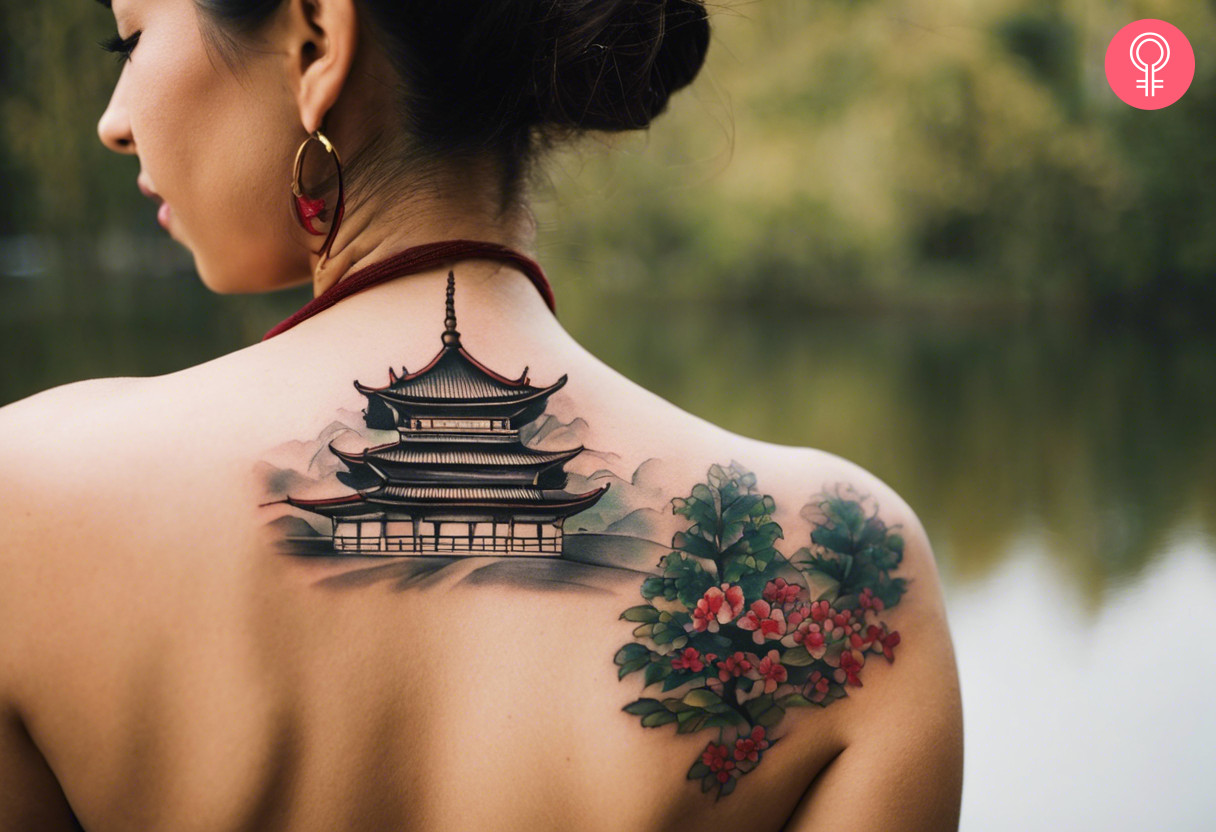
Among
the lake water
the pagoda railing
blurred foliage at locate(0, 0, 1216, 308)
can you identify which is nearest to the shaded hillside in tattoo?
the pagoda railing

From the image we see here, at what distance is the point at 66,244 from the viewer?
2.73m

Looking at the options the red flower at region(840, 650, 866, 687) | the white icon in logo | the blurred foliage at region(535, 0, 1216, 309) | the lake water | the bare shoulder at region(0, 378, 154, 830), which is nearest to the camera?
the bare shoulder at region(0, 378, 154, 830)

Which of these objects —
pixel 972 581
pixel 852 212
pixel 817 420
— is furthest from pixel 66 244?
pixel 852 212

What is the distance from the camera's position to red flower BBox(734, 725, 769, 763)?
22.6 inches

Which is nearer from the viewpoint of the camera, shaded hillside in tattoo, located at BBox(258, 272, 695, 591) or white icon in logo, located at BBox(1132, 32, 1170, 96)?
shaded hillside in tattoo, located at BBox(258, 272, 695, 591)

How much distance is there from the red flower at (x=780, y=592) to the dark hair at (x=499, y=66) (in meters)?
0.29

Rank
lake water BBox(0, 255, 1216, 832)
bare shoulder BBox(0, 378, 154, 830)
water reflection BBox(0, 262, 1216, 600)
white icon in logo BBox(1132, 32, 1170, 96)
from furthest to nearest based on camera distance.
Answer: white icon in logo BBox(1132, 32, 1170, 96) < water reflection BBox(0, 262, 1216, 600) < lake water BBox(0, 255, 1216, 832) < bare shoulder BBox(0, 378, 154, 830)

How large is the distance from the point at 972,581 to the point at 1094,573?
8.5 inches

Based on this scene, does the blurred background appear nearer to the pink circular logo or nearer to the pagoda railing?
the pink circular logo

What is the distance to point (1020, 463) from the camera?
214 cm

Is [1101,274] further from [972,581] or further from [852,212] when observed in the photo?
[972,581]

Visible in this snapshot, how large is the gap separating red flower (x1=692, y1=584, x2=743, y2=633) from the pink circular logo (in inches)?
90.7

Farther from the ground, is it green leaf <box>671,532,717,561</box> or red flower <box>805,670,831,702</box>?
green leaf <box>671,532,717,561</box>

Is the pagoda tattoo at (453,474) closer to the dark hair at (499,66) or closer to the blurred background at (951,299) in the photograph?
the dark hair at (499,66)
